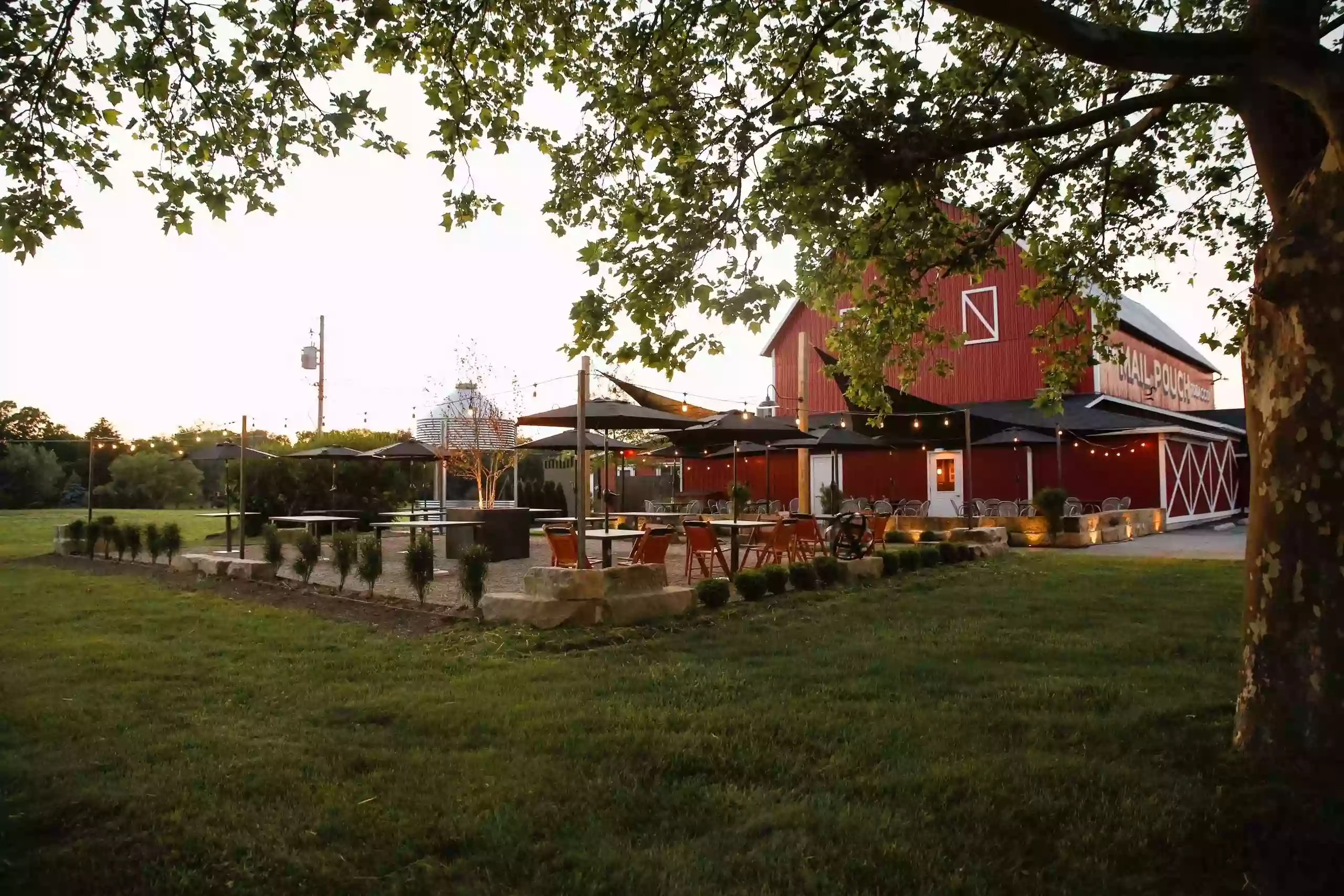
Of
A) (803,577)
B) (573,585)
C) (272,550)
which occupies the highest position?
(272,550)

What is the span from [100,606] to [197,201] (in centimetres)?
487

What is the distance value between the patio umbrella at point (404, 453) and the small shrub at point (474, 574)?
263 inches

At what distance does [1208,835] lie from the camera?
2.90 m

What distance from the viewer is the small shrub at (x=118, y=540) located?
12.4 meters

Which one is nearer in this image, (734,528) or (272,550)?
(734,528)

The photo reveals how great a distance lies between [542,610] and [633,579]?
0.79m

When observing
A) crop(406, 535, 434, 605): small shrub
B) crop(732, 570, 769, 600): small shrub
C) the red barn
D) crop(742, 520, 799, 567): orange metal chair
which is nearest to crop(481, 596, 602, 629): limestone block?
crop(406, 535, 434, 605): small shrub

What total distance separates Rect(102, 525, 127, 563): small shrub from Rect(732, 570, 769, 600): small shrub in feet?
31.0

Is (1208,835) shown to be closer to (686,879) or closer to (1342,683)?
(1342,683)

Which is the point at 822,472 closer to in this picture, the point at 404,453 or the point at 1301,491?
the point at 404,453

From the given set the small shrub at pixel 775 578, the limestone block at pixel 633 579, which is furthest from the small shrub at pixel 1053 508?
the limestone block at pixel 633 579

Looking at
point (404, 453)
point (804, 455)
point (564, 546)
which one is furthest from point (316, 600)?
point (804, 455)

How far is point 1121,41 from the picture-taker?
3.39m

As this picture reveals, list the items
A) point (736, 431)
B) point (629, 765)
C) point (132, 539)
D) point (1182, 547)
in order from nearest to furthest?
point (629, 765) → point (736, 431) → point (132, 539) → point (1182, 547)
